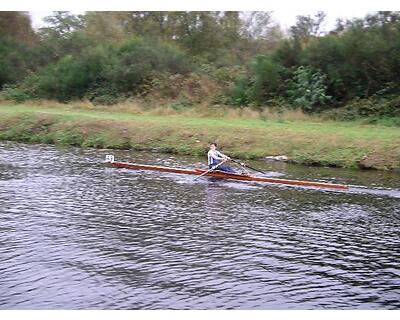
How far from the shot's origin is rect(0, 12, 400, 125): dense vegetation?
42.8 m

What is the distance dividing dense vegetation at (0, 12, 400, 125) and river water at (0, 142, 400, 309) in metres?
19.0

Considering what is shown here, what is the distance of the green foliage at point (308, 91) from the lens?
42969 millimetres

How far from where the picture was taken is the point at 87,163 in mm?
30328

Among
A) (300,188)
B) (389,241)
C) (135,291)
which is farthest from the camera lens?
(300,188)

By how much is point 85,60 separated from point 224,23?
16079 mm

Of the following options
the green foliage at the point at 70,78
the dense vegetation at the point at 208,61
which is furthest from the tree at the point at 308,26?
the green foliage at the point at 70,78

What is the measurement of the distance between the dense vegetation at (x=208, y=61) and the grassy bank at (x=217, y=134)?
526cm

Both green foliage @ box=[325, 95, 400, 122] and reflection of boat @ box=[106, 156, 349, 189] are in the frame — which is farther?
green foliage @ box=[325, 95, 400, 122]

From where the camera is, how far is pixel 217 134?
117ft

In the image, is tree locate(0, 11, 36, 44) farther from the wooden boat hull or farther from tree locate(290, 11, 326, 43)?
the wooden boat hull

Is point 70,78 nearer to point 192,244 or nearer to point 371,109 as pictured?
point 371,109

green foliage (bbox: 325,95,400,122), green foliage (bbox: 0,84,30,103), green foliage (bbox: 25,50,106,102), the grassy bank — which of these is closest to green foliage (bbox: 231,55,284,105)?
the grassy bank

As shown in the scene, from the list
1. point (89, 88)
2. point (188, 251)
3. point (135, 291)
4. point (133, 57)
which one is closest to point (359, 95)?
point (133, 57)

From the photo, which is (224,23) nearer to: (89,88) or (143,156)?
(89,88)
